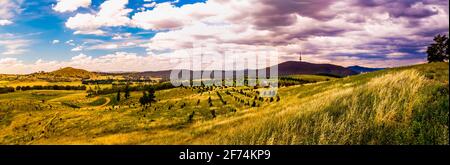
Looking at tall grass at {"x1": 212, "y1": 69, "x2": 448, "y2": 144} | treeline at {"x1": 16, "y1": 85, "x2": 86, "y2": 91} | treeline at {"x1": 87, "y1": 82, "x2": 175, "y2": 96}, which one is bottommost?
treeline at {"x1": 87, "y1": 82, "x2": 175, "y2": 96}

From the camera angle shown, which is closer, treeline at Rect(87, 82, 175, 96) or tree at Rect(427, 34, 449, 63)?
tree at Rect(427, 34, 449, 63)

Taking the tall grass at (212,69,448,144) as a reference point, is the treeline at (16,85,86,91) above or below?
below

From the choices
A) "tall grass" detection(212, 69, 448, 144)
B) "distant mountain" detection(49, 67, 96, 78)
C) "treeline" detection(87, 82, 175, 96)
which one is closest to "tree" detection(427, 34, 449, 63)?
→ "tall grass" detection(212, 69, 448, 144)

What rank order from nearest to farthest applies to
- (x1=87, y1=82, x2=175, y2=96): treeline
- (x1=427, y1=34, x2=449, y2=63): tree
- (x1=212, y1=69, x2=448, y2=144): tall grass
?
1. (x1=212, y1=69, x2=448, y2=144): tall grass
2. (x1=427, y1=34, x2=449, y2=63): tree
3. (x1=87, y1=82, x2=175, y2=96): treeline

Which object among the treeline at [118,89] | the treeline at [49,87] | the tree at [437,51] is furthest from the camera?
the treeline at [118,89]

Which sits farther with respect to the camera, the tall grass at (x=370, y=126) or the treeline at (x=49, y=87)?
the treeline at (x=49, y=87)

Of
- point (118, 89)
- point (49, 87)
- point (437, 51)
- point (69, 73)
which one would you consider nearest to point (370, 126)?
point (437, 51)

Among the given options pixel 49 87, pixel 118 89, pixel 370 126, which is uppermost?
pixel 370 126

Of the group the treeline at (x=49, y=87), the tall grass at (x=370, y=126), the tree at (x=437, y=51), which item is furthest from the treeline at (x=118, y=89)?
the tall grass at (x=370, y=126)

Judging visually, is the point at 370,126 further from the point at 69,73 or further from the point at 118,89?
the point at 69,73

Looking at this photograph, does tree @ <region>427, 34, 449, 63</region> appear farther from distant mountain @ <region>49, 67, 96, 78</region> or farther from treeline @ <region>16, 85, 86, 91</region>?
distant mountain @ <region>49, 67, 96, 78</region>

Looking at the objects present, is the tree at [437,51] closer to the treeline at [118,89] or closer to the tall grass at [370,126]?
the tall grass at [370,126]

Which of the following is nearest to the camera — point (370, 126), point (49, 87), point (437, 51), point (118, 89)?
point (370, 126)
